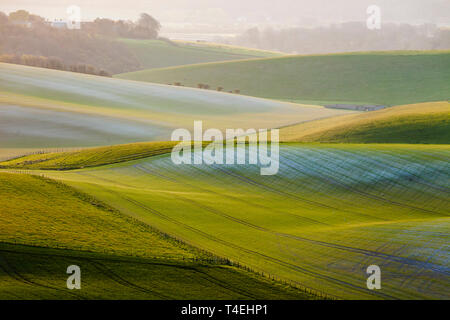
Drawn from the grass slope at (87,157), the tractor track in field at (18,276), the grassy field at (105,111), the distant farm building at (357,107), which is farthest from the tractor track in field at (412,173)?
the distant farm building at (357,107)

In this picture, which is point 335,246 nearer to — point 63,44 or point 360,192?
point 360,192

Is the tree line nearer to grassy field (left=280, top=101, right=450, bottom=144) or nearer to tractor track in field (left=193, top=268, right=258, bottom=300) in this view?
grassy field (left=280, top=101, right=450, bottom=144)

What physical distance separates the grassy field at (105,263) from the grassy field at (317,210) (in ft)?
3.47

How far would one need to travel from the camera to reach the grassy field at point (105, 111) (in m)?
34.1

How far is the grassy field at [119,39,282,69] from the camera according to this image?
119537mm

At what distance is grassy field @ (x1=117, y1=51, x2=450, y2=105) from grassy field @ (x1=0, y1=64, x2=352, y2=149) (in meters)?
17.2

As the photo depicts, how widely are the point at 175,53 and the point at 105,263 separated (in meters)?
116

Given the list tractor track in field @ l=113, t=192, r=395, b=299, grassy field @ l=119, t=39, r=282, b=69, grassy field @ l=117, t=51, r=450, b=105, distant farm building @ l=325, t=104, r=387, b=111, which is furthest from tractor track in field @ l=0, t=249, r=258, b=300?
grassy field @ l=119, t=39, r=282, b=69

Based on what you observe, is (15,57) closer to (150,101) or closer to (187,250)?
(150,101)

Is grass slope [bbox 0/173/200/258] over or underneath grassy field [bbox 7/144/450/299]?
over

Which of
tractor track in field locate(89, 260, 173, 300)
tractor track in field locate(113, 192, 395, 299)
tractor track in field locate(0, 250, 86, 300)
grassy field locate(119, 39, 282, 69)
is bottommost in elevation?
tractor track in field locate(113, 192, 395, 299)

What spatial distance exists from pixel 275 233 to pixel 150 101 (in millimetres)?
36623

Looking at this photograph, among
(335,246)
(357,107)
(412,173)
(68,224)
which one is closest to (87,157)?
(68,224)

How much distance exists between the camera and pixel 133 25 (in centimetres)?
14375
